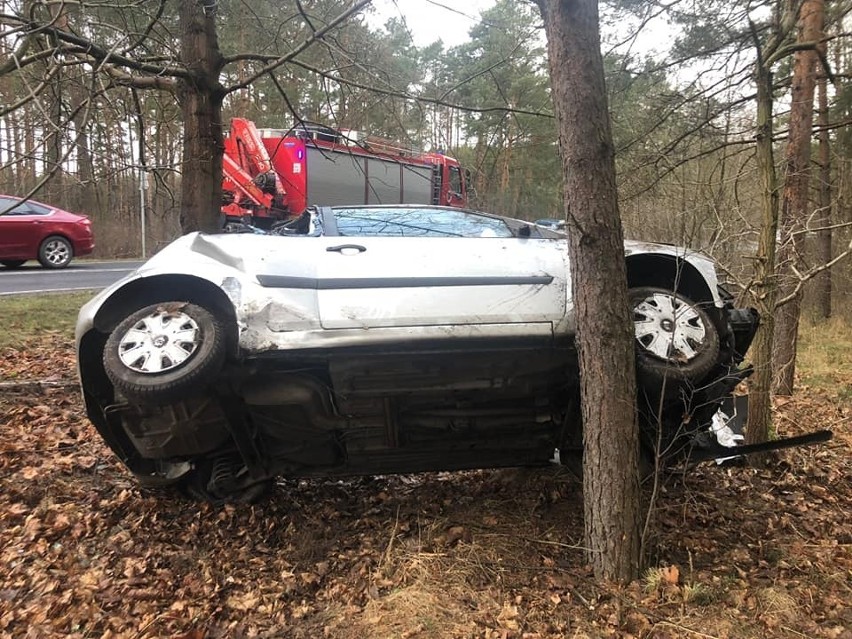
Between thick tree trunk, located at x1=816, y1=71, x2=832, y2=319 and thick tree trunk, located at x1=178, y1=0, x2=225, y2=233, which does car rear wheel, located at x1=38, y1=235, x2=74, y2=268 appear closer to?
thick tree trunk, located at x1=178, y1=0, x2=225, y2=233

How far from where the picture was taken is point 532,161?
1789 cm

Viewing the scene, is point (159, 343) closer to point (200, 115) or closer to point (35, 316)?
point (200, 115)

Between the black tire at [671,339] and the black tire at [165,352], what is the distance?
2236mm

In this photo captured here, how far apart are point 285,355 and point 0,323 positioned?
6066 mm

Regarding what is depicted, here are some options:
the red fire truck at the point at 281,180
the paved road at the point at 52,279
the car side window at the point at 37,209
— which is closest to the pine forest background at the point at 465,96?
the paved road at the point at 52,279

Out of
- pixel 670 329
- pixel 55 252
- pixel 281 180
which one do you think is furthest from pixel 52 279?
pixel 670 329

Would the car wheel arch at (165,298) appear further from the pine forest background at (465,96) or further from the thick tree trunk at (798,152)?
the thick tree trunk at (798,152)

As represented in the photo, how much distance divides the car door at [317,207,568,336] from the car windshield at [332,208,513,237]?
26 mm

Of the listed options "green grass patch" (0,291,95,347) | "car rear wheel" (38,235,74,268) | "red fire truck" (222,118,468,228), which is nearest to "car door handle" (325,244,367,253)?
"green grass patch" (0,291,95,347)

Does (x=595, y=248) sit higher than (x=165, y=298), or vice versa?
(x=595, y=248)

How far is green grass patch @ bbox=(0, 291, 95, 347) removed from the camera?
716 cm

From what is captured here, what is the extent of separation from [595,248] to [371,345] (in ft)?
4.01

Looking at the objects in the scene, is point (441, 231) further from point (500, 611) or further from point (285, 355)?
point (500, 611)

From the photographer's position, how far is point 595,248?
10.1 ft
